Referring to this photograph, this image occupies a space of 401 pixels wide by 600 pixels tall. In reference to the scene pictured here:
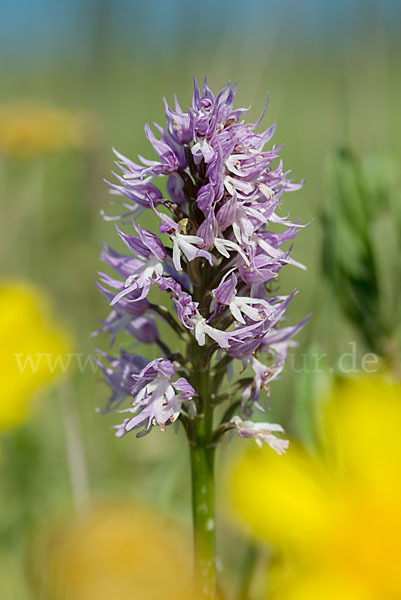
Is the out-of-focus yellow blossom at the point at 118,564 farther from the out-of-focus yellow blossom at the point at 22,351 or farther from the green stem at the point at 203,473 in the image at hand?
the out-of-focus yellow blossom at the point at 22,351

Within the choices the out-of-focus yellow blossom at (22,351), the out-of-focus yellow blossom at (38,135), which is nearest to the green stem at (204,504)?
the out-of-focus yellow blossom at (22,351)

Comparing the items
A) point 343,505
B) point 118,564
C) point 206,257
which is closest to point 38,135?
point 206,257

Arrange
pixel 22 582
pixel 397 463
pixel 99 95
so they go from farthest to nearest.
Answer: pixel 99 95 → pixel 22 582 → pixel 397 463

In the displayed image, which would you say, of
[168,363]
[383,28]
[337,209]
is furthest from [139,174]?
[383,28]

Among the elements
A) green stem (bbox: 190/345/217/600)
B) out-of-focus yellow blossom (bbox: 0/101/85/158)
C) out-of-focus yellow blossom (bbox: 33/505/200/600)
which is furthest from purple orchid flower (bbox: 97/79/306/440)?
out-of-focus yellow blossom (bbox: 0/101/85/158)

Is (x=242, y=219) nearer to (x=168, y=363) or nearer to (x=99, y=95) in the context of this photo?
(x=168, y=363)

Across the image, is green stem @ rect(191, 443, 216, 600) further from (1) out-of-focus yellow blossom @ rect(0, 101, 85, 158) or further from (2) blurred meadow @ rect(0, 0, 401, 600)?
(1) out-of-focus yellow blossom @ rect(0, 101, 85, 158)
